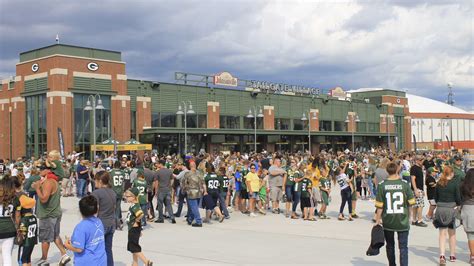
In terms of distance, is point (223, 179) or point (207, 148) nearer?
point (223, 179)

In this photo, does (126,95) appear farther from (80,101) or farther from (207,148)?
(207,148)

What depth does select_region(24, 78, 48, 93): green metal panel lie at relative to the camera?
43.8 metres

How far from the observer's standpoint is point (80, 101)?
4403 centimetres

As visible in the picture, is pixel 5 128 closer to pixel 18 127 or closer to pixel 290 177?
pixel 18 127

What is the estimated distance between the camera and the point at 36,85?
44.9m

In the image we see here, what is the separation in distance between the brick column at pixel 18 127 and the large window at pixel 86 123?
274 inches

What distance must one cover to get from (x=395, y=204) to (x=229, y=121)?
50556mm

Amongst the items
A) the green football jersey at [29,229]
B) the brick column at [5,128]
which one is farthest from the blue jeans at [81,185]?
the brick column at [5,128]

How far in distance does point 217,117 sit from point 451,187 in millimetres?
47805

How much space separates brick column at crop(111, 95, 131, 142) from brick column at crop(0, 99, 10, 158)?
13039mm

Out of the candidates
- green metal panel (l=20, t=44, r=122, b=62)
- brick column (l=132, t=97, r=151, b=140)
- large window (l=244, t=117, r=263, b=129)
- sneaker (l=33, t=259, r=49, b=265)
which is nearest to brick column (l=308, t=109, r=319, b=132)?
large window (l=244, t=117, r=263, b=129)

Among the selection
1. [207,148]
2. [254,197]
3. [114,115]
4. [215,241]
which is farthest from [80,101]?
[215,241]

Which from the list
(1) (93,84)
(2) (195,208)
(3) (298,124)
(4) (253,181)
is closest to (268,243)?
(2) (195,208)

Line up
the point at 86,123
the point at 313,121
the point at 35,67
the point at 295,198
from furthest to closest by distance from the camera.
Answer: the point at 313,121
the point at 35,67
the point at 86,123
the point at 295,198
